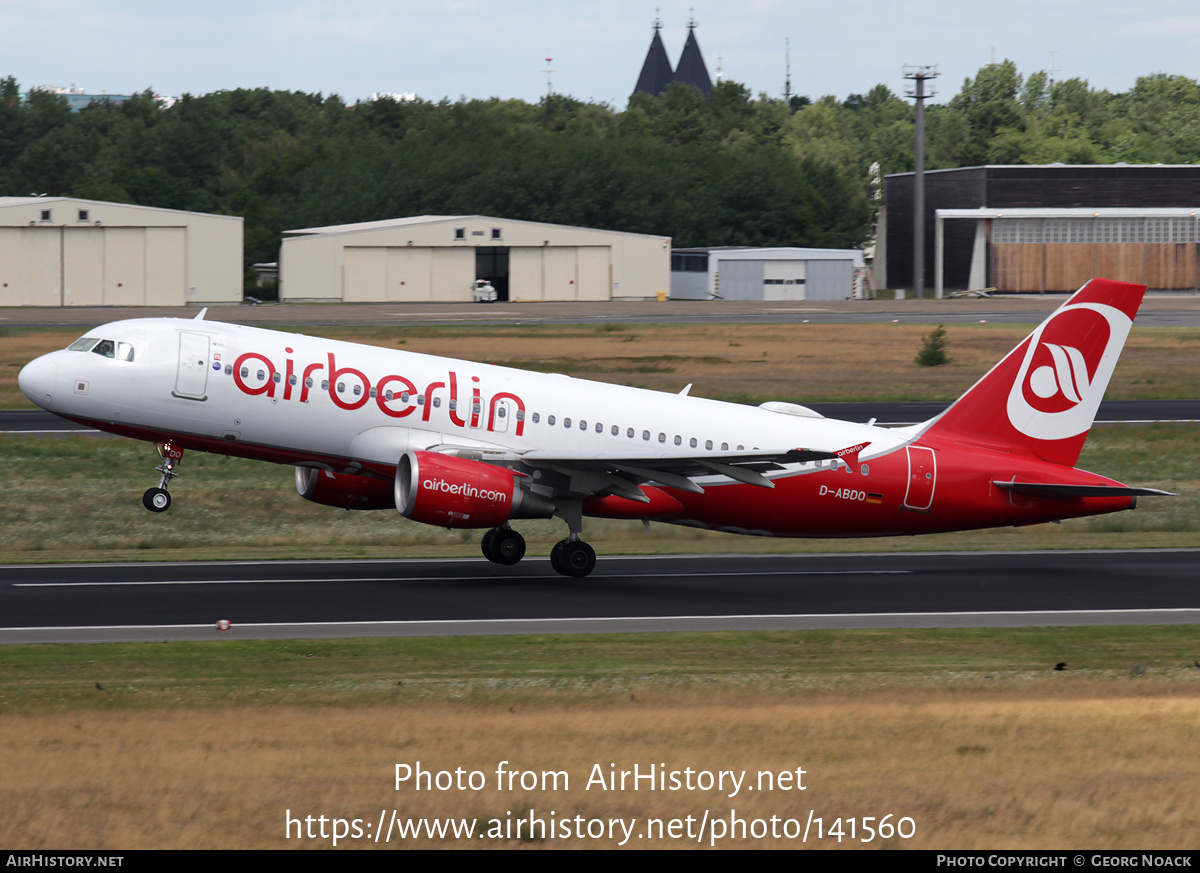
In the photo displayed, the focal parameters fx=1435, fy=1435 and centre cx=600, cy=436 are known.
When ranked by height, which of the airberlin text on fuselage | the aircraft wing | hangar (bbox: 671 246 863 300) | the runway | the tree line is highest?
the tree line

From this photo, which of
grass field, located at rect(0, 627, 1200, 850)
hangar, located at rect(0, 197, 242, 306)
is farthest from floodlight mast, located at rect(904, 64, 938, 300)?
grass field, located at rect(0, 627, 1200, 850)

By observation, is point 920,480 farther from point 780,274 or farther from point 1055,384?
point 780,274

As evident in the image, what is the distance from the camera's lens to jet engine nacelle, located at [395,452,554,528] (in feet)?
84.9

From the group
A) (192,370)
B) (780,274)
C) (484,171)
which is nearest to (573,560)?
(192,370)

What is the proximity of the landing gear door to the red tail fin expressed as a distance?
1493cm

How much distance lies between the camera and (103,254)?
11356 centimetres

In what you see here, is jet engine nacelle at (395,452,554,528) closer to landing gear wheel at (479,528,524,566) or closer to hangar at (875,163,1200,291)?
landing gear wheel at (479,528,524,566)

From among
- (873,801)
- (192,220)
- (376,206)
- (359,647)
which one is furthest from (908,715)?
(376,206)

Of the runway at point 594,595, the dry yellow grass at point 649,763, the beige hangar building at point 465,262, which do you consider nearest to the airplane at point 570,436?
the runway at point 594,595

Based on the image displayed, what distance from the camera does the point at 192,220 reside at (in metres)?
115

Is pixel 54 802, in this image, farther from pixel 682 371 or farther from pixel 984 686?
pixel 682 371

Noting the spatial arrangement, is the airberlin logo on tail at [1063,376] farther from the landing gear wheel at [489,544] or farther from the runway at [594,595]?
the landing gear wheel at [489,544]

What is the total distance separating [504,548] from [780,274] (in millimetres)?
105629

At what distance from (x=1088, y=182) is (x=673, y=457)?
363 feet
